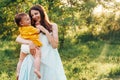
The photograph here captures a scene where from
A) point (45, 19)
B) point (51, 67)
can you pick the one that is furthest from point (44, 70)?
point (45, 19)

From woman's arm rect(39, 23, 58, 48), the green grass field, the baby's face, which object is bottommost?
the green grass field

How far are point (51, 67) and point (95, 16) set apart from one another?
576 inches

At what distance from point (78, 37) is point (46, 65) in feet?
45.6

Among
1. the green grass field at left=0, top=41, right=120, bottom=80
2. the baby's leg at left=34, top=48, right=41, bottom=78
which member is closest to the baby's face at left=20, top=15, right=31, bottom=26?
the baby's leg at left=34, top=48, right=41, bottom=78

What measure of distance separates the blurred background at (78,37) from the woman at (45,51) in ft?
12.7

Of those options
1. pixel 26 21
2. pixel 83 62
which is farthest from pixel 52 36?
pixel 83 62

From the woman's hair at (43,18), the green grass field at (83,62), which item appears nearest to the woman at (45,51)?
the woman's hair at (43,18)

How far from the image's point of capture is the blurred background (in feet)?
33.0

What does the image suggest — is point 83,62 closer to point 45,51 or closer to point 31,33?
point 45,51

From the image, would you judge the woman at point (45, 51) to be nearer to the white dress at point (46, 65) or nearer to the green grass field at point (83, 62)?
the white dress at point (46, 65)

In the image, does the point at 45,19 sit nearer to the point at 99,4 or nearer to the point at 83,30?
the point at 99,4

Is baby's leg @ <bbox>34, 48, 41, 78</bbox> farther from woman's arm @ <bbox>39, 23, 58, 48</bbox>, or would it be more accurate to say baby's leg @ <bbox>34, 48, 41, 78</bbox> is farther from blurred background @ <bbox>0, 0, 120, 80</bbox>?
blurred background @ <bbox>0, 0, 120, 80</bbox>

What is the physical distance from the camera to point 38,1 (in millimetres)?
11328

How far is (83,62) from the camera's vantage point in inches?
453
